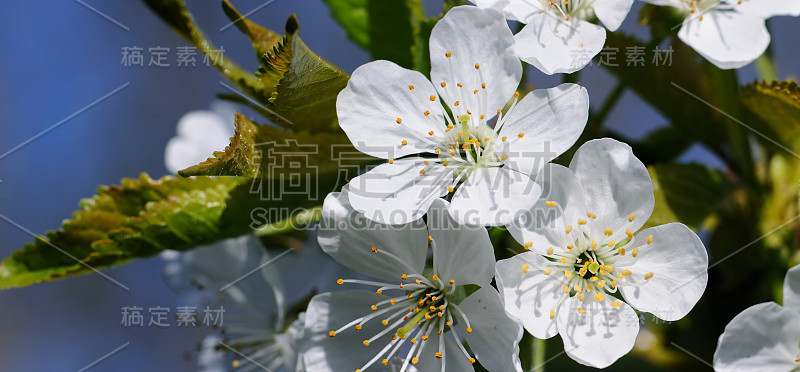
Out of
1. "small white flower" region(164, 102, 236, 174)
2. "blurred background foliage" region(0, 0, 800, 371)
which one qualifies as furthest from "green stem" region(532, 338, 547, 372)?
"small white flower" region(164, 102, 236, 174)

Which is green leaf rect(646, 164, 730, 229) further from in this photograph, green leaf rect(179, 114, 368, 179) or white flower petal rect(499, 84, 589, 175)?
green leaf rect(179, 114, 368, 179)

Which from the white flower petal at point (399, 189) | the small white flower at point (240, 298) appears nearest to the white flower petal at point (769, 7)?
the white flower petal at point (399, 189)

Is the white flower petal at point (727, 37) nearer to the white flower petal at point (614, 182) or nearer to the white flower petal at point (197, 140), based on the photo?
the white flower petal at point (614, 182)

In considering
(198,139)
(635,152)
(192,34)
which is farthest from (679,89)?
(198,139)

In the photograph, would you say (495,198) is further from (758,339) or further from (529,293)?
(758,339)

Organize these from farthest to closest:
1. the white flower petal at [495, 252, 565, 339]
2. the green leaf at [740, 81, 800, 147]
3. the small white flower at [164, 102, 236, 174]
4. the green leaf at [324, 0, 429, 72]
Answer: the small white flower at [164, 102, 236, 174] → the green leaf at [324, 0, 429, 72] → the green leaf at [740, 81, 800, 147] → the white flower petal at [495, 252, 565, 339]

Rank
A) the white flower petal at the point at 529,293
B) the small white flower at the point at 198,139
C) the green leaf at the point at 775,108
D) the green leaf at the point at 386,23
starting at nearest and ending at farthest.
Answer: the white flower petal at the point at 529,293 → the green leaf at the point at 775,108 → the green leaf at the point at 386,23 → the small white flower at the point at 198,139

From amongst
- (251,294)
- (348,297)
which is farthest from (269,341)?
(348,297)
